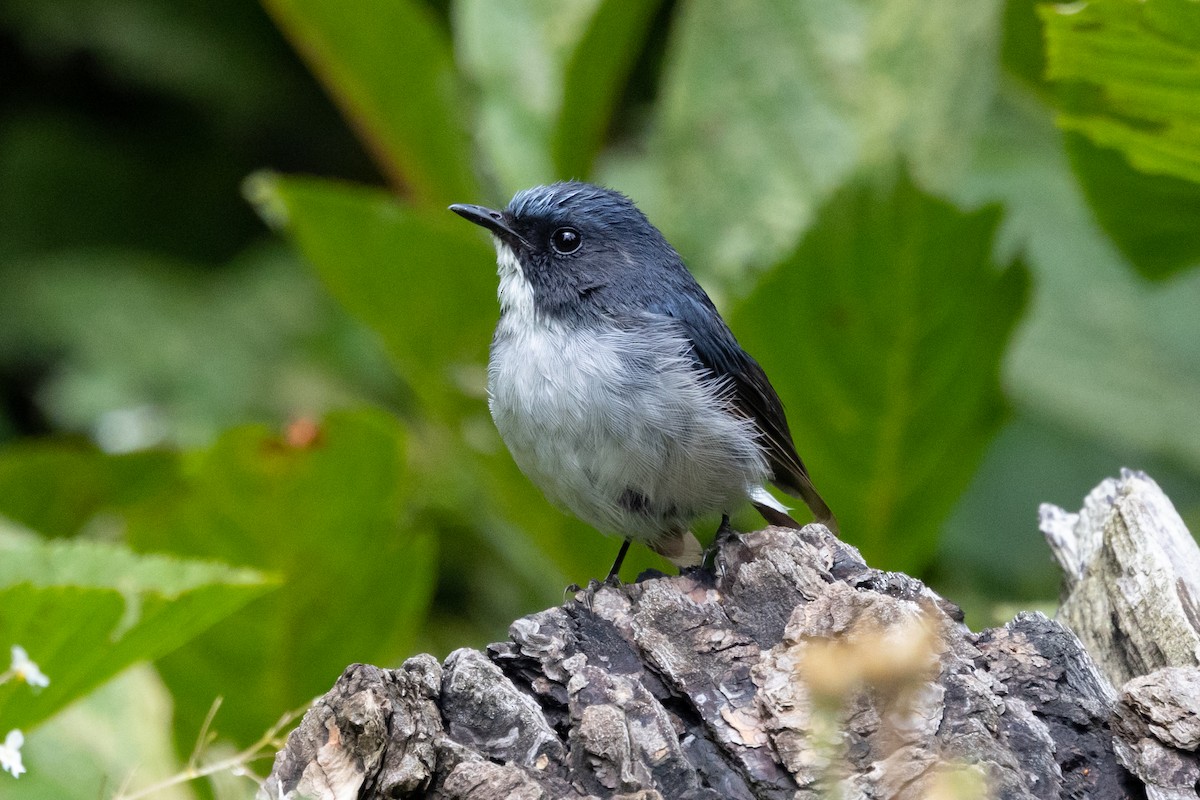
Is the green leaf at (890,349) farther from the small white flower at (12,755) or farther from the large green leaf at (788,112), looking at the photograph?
the small white flower at (12,755)

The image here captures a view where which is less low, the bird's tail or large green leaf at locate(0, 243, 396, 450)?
the bird's tail

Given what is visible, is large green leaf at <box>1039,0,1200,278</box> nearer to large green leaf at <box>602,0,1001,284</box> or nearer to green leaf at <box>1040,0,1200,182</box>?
green leaf at <box>1040,0,1200,182</box>

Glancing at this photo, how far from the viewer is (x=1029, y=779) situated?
231 cm

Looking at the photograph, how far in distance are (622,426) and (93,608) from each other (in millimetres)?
1355

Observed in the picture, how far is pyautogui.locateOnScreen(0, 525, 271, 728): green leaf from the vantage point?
2.84 meters

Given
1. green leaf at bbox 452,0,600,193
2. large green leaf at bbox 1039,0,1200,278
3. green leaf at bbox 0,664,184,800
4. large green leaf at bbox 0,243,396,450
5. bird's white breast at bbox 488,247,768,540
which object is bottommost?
large green leaf at bbox 0,243,396,450

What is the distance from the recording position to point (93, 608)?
2848 millimetres

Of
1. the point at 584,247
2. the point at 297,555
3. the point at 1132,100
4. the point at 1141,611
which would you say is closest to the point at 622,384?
the point at 584,247

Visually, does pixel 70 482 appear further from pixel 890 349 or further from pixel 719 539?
pixel 890 349

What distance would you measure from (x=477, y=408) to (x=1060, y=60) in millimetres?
2144

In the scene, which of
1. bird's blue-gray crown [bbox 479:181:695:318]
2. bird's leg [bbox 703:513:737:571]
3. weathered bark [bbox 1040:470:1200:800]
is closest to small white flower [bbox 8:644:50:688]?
bird's leg [bbox 703:513:737:571]

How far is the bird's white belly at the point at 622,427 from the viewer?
3.49m

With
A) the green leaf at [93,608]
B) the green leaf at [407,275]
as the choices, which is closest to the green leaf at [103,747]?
the green leaf at [93,608]

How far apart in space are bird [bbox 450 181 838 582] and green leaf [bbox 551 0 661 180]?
0.67 m
